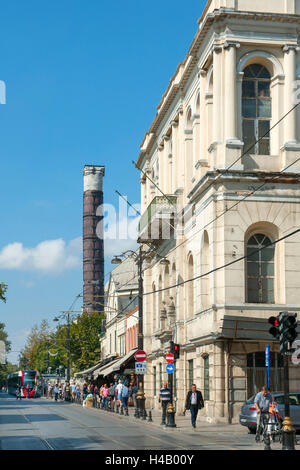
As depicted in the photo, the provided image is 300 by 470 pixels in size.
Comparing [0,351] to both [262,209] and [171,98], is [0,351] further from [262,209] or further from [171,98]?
[262,209]

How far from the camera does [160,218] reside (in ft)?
145

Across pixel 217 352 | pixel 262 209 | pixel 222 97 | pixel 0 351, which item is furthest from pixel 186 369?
pixel 0 351

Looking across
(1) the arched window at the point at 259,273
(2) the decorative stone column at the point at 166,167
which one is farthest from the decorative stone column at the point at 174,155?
(1) the arched window at the point at 259,273

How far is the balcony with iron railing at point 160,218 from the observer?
1714 inches

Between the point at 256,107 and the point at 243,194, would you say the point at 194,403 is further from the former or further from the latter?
the point at 256,107

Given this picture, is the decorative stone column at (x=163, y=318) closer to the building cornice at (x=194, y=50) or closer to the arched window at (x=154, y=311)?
the arched window at (x=154, y=311)

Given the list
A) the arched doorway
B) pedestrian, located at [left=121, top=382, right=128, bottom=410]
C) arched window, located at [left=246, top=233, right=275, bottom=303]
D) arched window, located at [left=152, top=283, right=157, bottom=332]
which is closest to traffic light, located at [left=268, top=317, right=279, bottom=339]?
the arched doorway

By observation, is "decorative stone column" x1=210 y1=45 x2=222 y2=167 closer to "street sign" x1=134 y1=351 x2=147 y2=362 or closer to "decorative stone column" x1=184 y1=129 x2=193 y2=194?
"decorative stone column" x1=184 y1=129 x2=193 y2=194

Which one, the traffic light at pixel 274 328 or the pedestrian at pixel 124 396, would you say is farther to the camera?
the pedestrian at pixel 124 396

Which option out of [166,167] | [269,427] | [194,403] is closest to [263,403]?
[269,427]

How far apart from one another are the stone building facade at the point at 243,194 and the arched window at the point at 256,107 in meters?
0.04

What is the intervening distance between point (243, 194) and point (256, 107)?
4116 mm

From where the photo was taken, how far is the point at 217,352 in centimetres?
3359

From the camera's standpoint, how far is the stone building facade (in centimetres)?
3344
